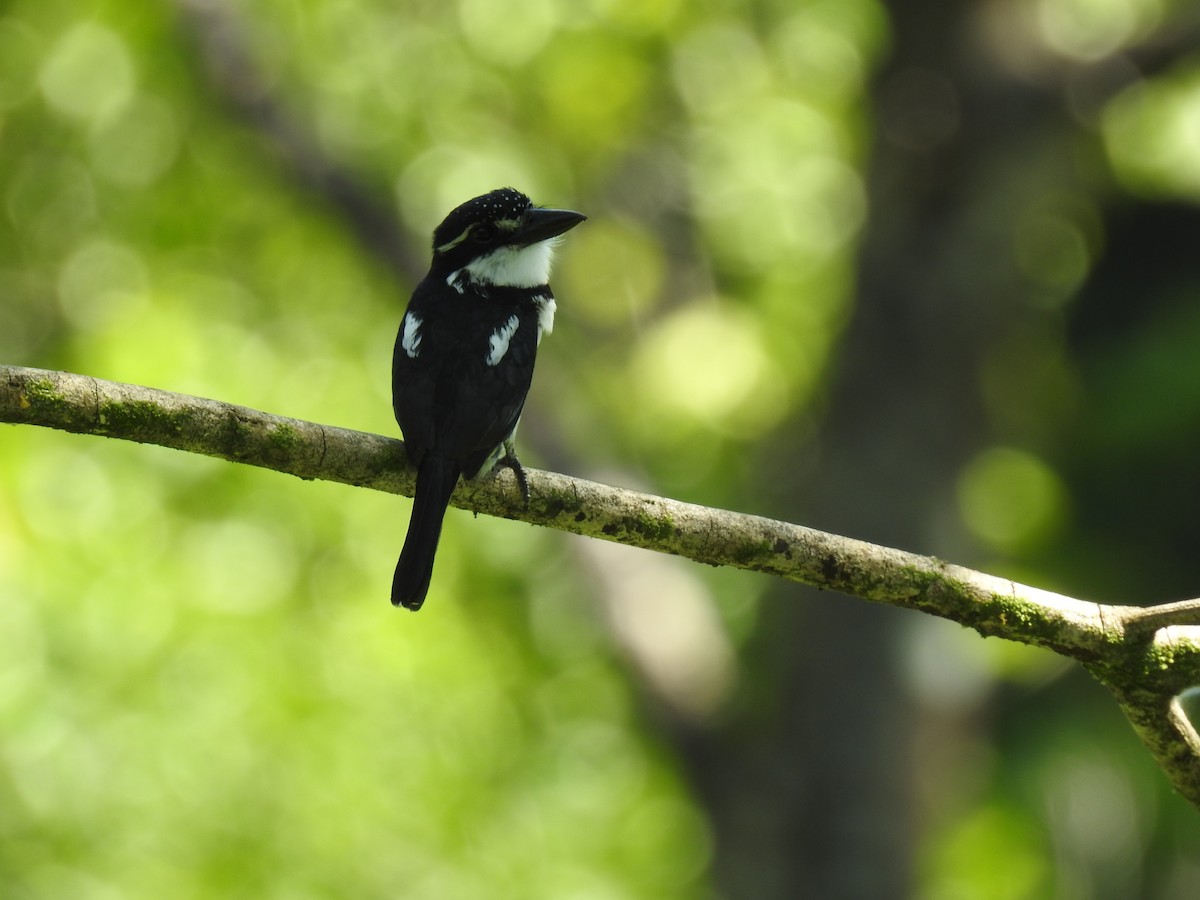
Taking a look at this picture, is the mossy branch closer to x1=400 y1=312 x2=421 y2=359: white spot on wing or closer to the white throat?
x1=400 y1=312 x2=421 y2=359: white spot on wing

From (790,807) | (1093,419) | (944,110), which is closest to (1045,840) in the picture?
(790,807)

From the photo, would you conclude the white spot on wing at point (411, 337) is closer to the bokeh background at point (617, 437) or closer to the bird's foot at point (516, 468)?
the bird's foot at point (516, 468)

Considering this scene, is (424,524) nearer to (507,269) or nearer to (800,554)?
(800,554)

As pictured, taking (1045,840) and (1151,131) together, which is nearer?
(1151,131)

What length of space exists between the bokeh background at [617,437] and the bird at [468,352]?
178 inches

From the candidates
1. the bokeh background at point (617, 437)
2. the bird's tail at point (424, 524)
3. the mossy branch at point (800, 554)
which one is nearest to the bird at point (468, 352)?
the bird's tail at point (424, 524)

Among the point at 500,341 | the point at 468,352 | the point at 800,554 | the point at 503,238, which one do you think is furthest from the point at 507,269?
the point at 800,554

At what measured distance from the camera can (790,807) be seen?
10617 millimetres

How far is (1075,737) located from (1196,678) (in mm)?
9565

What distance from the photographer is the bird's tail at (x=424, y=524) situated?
4.33 m

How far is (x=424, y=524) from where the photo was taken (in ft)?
14.2

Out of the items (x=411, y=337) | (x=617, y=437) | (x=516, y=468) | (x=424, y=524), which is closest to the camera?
(x=424, y=524)

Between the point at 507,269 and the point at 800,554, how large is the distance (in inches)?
88.5

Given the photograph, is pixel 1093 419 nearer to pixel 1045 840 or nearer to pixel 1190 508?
pixel 1190 508
